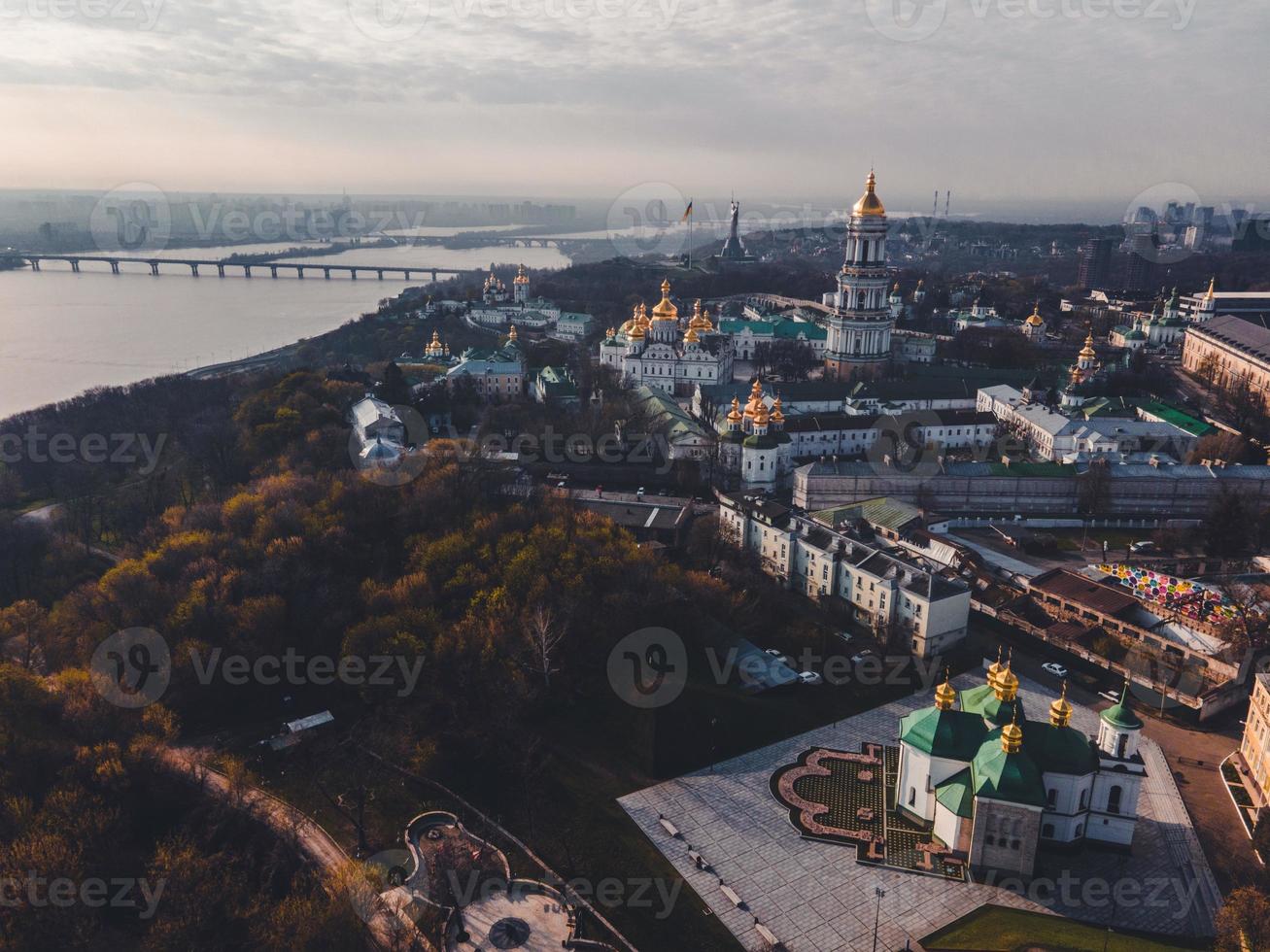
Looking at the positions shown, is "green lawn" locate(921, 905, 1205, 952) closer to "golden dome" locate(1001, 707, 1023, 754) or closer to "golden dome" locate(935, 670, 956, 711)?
"golden dome" locate(1001, 707, 1023, 754)

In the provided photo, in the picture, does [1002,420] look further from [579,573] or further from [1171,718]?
[579,573]

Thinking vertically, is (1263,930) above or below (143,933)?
above

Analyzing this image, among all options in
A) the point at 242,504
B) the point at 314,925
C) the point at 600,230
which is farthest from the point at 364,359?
the point at 600,230

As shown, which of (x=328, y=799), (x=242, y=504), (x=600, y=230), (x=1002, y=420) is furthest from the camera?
(x=600, y=230)

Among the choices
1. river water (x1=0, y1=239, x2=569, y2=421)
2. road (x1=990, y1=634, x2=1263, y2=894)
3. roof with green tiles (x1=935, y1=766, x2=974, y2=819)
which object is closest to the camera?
roof with green tiles (x1=935, y1=766, x2=974, y2=819)

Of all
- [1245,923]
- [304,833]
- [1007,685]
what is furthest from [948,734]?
[304,833]

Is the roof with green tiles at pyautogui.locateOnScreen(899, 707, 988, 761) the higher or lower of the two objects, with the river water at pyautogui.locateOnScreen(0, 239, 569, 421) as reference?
lower

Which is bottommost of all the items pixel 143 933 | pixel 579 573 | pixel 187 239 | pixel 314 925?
pixel 143 933

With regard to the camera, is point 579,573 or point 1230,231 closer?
point 579,573

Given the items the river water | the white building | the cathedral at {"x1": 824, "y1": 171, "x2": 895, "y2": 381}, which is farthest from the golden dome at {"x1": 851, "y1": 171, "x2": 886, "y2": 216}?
the river water
